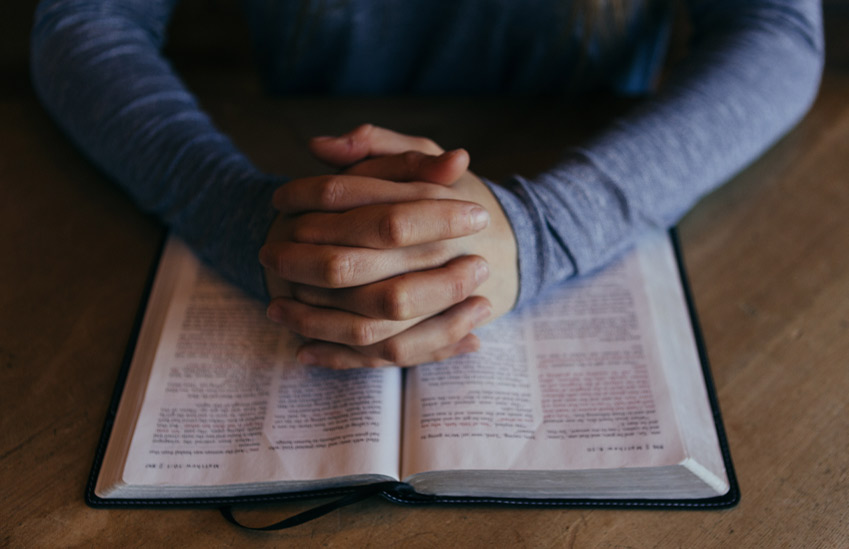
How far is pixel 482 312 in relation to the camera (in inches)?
23.0

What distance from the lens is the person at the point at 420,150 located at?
57 cm

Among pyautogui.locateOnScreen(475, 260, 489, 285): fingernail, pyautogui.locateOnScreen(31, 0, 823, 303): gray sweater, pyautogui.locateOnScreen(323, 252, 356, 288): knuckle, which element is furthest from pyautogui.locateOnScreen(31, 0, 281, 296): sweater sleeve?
pyautogui.locateOnScreen(475, 260, 489, 285): fingernail

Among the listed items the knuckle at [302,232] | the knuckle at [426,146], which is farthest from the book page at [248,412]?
the knuckle at [426,146]

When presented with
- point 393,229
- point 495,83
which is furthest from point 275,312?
point 495,83

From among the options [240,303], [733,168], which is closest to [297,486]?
[240,303]

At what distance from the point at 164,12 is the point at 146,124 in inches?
8.8

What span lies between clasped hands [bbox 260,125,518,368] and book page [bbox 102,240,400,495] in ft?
0.09

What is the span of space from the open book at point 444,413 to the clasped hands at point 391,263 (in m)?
0.03

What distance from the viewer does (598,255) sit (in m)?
0.66

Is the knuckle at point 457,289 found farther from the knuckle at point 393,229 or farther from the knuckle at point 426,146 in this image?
the knuckle at point 426,146

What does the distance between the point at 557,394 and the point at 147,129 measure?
54cm

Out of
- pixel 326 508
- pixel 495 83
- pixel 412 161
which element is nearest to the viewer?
pixel 326 508

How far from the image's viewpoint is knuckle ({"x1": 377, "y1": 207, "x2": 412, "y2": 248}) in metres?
0.54

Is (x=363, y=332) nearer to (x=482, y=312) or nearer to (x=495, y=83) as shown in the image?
(x=482, y=312)
